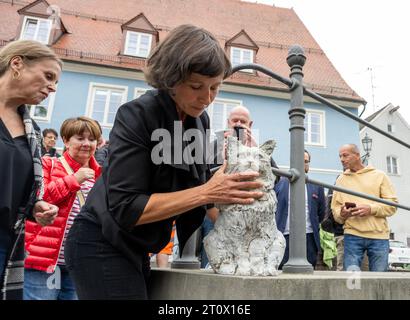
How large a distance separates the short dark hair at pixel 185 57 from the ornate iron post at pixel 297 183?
77cm

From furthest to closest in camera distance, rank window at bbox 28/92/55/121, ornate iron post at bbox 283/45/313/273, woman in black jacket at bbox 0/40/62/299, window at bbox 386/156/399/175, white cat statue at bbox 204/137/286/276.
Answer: window at bbox 386/156/399/175
window at bbox 28/92/55/121
ornate iron post at bbox 283/45/313/273
woman in black jacket at bbox 0/40/62/299
white cat statue at bbox 204/137/286/276

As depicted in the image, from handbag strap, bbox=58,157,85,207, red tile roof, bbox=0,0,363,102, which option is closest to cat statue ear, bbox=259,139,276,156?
handbag strap, bbox=58,157,85,207

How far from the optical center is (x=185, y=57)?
1.26m

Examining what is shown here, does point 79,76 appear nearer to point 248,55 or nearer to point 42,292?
point 248,55

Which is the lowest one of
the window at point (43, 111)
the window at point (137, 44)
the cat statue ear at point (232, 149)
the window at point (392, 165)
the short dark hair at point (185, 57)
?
the cat statue ear at point (232, 149)

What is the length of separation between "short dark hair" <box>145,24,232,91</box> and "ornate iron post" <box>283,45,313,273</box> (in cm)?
77

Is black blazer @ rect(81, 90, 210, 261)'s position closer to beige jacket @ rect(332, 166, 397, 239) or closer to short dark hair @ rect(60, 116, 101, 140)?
short dark hair @ rect(60, 116, 101, 140)

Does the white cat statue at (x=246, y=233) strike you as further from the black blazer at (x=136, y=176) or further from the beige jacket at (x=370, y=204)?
the beige jacket at (x=370, y=204)

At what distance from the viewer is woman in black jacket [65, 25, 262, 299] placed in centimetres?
122

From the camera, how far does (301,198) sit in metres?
1.86

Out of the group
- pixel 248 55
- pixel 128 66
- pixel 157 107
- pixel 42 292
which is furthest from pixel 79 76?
pixel 157 107

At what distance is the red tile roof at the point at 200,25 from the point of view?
1444 centimetres

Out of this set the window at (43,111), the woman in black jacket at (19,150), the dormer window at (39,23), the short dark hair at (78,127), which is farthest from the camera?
the dormer window at (39,23)

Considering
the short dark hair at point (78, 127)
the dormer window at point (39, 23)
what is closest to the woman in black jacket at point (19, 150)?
the short dark hair at point (78, 127)
